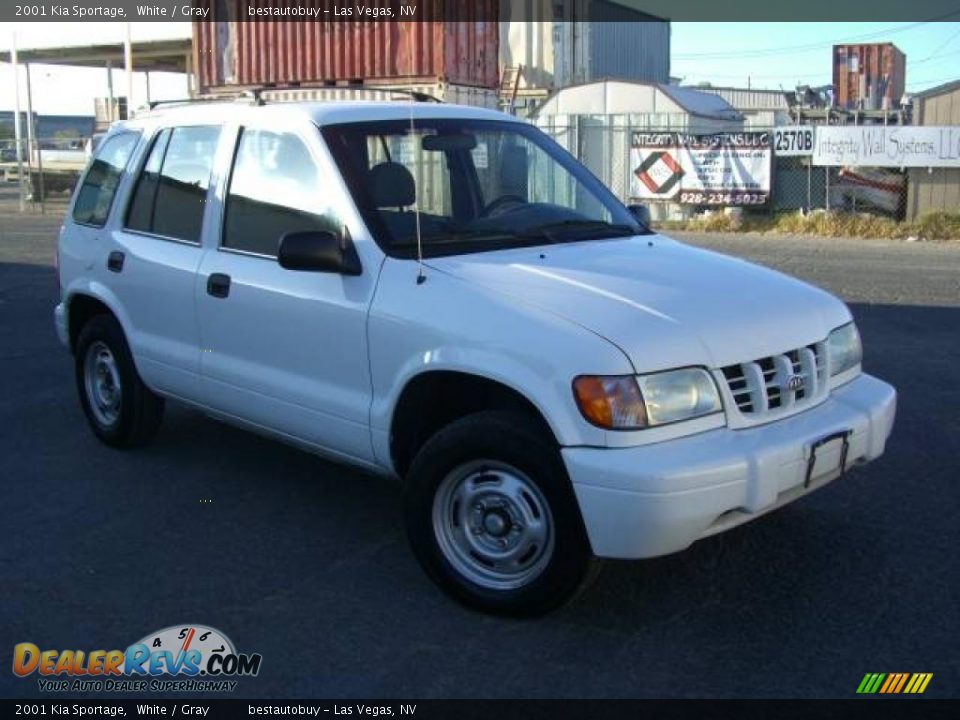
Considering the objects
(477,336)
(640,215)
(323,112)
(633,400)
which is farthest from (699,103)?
(633,400)

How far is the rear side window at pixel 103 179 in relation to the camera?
6113 mm

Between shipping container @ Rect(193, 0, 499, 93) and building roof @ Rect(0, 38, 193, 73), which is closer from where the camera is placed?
shipping container @ Rect(193, 0, 499, 93)

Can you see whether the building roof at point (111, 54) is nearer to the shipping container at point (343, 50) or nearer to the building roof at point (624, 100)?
the building roof at point (624, 100)

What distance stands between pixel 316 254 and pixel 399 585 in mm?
1359

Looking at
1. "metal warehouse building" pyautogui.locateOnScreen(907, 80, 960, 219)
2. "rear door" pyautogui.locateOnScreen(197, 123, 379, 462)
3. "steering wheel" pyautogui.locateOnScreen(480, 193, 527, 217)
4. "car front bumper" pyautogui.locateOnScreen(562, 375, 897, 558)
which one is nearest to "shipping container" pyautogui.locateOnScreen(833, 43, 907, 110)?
"metal warehouse building" pyautogui.locateOnScreen(907, 80, 960, 219)

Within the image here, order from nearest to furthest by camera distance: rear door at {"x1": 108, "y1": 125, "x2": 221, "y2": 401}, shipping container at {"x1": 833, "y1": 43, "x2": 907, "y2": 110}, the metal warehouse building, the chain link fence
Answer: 1. rear door at {"x1": 108, "y1": 125, "x2": 221, "y2": 401}
2. the metal warehouse building
3. the chain link fence
4. shipping container at {"x1": 833, "y1": 43, "x2": 907, "y2": 110}

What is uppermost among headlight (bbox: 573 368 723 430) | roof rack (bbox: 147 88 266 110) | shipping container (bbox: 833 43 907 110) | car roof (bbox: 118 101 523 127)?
shipping container (bbox: 833 43 907 110)

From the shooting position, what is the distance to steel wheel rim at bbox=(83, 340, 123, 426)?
617 cm

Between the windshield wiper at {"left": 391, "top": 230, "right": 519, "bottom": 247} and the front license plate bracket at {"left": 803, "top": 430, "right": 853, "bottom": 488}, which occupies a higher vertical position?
the windshield wiper at {"left": 391, "top": 230, "right": 519, "bottom": 247}

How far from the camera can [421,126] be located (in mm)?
5094

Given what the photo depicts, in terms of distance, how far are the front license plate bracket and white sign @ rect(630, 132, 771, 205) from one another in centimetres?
1665

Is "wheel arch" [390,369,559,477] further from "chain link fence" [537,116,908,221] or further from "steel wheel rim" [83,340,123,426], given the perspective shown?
A: "chain link fence" [537,116,908,221]

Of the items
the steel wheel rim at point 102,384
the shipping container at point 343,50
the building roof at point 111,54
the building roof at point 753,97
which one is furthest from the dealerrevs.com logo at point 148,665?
the building roof at point 753,97

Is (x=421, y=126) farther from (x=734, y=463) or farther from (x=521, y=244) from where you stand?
(x=734, y=463)
